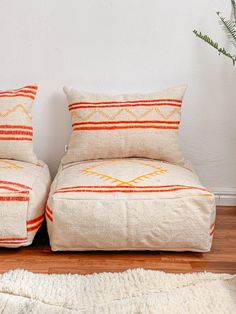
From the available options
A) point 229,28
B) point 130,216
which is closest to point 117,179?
point 130,216

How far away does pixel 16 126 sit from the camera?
228 centimetres

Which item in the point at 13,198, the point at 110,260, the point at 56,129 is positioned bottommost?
the point at 110,260

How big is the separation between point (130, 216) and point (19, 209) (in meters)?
0.49

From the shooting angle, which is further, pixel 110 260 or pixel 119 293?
pixel 110 260

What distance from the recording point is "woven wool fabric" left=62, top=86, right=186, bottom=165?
2277 millimetres

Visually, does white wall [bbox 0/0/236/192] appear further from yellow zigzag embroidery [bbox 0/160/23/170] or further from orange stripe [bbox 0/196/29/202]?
orange stripe [bbox 0/196/29/202]

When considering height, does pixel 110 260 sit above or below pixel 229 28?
below

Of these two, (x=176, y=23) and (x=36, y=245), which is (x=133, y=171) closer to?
(x=36, y=245)

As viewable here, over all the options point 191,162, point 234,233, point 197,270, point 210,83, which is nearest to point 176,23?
point 210,83

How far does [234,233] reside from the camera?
2.24m

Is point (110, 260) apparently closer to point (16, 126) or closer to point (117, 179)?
point (117, 179)

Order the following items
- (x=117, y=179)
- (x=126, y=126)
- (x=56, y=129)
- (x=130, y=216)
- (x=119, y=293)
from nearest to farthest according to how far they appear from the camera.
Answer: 1. (x=119, y=293)
2. (x=130, y=216)
3. (x=117, y=179)
4. (x=126, y=126)
5. (x=56, y=129)

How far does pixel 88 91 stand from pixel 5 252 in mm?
1025

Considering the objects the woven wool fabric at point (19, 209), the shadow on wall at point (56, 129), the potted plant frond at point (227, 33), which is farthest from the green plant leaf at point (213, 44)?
the woven wool fabric at point (19, 209)
